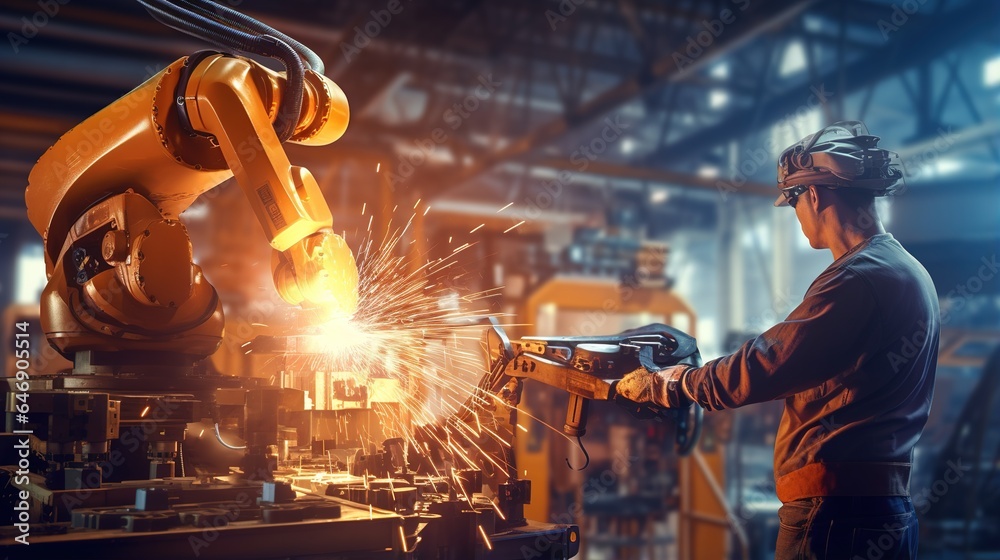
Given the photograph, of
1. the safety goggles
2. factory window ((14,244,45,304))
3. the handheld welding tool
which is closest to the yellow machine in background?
the handheld welding tool

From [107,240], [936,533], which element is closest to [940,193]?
[936,533]

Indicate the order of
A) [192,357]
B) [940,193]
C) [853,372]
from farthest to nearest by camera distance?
1. [940,193]
2. [192,357]
3. [853,372]

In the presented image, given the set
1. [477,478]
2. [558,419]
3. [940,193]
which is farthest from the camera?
[940,193]

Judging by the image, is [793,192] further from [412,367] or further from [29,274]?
[29,274]

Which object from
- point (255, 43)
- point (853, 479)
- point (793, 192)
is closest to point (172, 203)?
point (255, 43)

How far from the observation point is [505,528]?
277 cm

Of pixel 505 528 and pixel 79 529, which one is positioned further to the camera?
pixel 505 528

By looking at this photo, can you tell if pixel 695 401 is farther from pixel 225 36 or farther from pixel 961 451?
pixel 961 451

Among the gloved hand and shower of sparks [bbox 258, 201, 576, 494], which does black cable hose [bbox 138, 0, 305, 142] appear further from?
the gloved hand

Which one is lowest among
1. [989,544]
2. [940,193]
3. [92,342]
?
[989,544]

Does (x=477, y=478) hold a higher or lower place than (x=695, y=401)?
lower

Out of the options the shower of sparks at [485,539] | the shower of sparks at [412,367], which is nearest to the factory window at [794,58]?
the shower of sparks at [412,367]

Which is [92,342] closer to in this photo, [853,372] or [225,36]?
[225,36]

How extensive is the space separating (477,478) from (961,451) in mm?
6314
